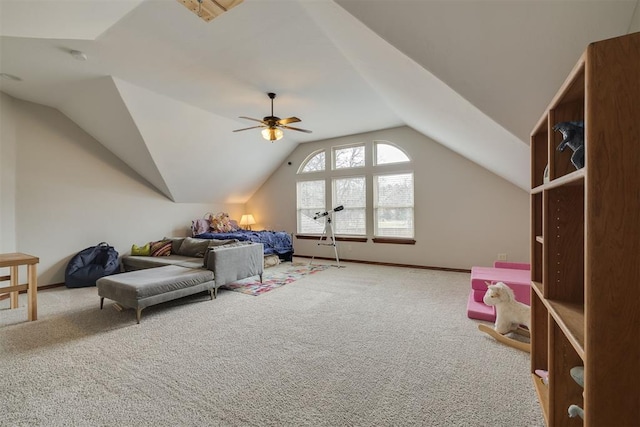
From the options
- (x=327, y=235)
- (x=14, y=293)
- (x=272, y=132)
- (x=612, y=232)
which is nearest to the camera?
(x=612, y=232)

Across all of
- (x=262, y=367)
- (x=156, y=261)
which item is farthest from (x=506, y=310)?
(x=156, y=261)

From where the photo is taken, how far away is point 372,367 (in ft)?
6.58

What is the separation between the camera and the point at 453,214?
198 inches

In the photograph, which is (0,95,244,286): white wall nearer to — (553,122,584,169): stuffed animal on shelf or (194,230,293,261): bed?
(194,230,293,261): bed

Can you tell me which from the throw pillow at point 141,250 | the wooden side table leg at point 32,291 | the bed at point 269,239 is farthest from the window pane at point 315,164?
the wooden side table leg at point 32,291

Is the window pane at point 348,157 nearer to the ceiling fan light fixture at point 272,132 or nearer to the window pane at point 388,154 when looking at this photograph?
the window pane at point 388,154

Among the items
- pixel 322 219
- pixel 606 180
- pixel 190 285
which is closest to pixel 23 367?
pixel 190 285

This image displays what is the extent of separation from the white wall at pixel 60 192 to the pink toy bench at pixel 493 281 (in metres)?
5.52

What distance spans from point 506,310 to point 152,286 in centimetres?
344

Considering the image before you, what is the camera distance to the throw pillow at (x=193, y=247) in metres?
4.61

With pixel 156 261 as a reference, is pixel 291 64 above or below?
above

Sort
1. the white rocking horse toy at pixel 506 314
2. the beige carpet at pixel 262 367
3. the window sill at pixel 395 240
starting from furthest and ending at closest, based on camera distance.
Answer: the window sill at pixel 395 240 → the white rocking horse toy at pixel 506 314 → the beige carpet at pixel 262 367

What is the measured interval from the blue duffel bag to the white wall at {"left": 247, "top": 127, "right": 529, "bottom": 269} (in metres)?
4.34

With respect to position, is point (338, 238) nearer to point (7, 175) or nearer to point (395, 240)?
point (395, 240)
